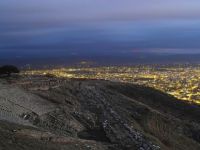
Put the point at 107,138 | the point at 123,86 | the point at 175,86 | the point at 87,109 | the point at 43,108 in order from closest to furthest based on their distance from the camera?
the point at 107,138 < the point at 43,108 < the point at 87,109 < the point at 123,86 < the point at 175,86

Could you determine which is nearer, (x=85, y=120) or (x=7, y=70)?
(x=85, y=120)

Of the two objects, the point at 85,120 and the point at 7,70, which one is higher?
the point at 7,70

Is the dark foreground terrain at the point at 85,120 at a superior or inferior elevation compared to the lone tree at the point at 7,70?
inferior

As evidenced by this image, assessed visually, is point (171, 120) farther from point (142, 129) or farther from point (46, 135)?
point (46, 135)

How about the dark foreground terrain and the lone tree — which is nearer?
the dark foreground terrain

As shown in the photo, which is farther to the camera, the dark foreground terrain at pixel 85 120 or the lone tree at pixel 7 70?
the lone tree at pixel 7 70

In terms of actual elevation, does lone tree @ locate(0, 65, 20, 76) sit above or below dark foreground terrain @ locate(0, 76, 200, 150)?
above

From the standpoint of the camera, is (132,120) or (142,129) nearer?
(142,129)

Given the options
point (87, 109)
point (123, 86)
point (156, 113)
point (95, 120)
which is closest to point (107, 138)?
point (95, 120)
